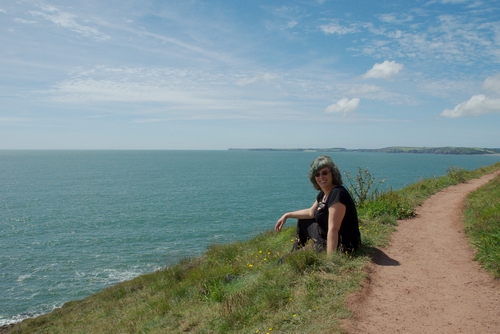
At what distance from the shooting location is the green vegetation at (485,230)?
5969 mm

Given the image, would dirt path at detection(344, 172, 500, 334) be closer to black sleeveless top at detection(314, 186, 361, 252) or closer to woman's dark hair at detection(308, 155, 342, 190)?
black sleeveless top at detection(314, 186, 361, 252)

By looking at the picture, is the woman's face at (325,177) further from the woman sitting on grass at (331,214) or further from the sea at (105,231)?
the sea at (105,231)

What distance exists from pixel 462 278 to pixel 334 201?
227 cm

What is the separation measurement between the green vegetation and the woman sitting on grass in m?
2.09

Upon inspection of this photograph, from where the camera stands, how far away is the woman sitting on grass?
6.01m

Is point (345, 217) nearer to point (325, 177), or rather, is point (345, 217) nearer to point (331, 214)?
point (331, 214)

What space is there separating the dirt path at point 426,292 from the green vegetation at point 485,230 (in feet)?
0.57

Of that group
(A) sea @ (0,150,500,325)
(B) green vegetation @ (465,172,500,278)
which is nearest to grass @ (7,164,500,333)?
(B) green vegetation @ (465,172,500,278)

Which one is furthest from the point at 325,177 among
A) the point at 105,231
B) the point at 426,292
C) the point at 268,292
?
the point at 105,231

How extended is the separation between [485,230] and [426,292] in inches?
127

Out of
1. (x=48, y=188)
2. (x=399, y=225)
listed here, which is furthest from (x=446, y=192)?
(x=48, y=188)

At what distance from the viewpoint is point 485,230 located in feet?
24.3

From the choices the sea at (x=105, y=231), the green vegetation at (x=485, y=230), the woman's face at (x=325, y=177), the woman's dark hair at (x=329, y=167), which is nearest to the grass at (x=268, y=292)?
the green vegetation at (x=485, y=230)

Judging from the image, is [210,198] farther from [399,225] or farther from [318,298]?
[318,298]
